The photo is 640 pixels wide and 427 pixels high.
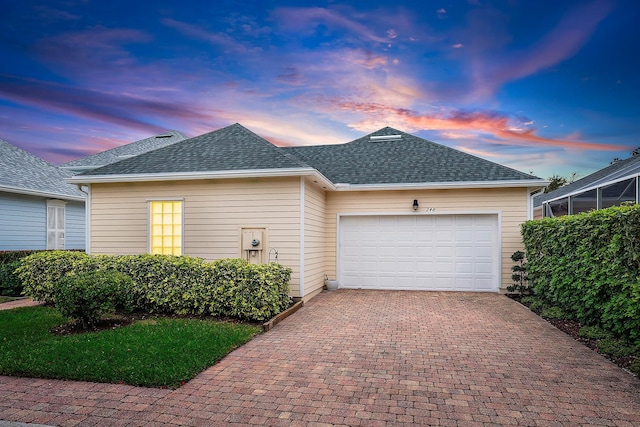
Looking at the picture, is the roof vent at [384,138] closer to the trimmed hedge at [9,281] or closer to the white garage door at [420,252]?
the white garage door at [420,252]

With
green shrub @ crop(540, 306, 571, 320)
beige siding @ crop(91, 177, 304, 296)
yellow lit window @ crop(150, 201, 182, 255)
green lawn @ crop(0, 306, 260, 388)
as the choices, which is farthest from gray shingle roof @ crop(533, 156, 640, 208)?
yellow lit window @ crop(150, 201, 182, 255)

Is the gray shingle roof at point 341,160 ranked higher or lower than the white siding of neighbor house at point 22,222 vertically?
higher

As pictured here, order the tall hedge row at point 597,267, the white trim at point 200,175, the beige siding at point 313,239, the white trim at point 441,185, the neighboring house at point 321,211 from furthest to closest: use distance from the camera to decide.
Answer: the white trim at point 441,185, the beige siding at point 313,239, the neighboring house at point 321,211, the white trim at point 200,175, the tall hedge row at point 597,267

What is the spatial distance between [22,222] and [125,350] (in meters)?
10.6

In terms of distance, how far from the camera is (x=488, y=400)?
152 inches

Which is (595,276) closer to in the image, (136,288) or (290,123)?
(136,288)

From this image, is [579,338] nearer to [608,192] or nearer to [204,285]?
[608,192]

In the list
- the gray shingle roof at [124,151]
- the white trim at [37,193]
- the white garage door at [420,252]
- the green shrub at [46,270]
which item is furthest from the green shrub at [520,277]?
the white trim at [37,193]

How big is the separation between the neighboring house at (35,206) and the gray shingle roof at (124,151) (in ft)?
3.10

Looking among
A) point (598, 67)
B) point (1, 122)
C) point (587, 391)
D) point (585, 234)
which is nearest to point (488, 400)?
point (587, 391)

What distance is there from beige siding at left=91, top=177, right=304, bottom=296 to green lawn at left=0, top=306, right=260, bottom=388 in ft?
9.28

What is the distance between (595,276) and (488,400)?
11.6 ft

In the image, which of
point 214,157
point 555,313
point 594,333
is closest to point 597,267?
point 594,333

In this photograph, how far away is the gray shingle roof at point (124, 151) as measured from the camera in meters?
15.2
